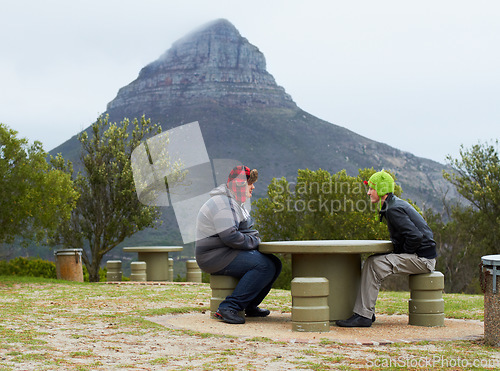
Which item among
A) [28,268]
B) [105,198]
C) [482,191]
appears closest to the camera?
[28,268]

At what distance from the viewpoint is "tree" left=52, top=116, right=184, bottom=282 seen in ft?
78.8

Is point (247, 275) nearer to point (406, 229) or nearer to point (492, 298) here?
point (406, 229)

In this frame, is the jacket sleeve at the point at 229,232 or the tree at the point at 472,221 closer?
the jacket sleeve at the point at 229,232

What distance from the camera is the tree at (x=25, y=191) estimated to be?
51.7ft

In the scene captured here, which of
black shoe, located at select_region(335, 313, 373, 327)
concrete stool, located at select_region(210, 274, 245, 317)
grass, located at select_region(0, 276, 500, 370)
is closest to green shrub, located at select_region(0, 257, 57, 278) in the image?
grass, located at select_region(0, 276, 500, 370)

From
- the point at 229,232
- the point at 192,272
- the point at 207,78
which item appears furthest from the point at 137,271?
the point at 207,78

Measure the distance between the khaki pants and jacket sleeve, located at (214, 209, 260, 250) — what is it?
1.38 metres

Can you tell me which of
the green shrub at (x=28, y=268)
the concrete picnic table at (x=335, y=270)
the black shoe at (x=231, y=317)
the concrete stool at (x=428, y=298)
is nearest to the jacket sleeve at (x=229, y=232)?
the concrete picnic table at (x=335, y=270)

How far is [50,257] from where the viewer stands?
60.4 metres

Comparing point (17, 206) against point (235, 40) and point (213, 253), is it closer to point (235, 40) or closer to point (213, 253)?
point (213, 253)

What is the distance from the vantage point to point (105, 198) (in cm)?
2511

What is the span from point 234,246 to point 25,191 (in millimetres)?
9928

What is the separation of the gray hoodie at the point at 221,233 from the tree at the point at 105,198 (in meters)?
15.9

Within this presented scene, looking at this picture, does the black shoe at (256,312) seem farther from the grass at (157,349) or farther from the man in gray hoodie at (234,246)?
the grass at (157,349)
